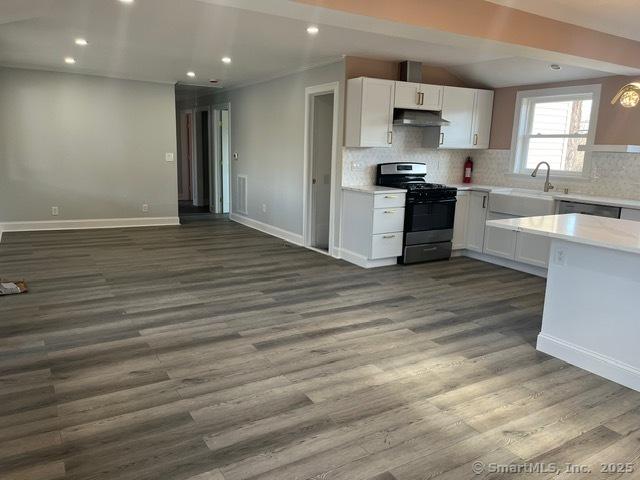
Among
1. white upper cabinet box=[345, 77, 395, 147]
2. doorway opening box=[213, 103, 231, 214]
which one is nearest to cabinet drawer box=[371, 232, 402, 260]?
white upper cabinet box=[345, 77, 395, 147]

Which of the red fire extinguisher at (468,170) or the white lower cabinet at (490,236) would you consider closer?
the white lower cabinet at (490,236)

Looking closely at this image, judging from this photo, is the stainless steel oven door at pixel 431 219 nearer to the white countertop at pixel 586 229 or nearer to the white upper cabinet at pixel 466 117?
the white upper cabinet at pixel 466 117

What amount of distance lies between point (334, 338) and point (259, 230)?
4573 mm

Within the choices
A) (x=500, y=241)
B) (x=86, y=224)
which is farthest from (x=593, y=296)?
(x=86, y=224)

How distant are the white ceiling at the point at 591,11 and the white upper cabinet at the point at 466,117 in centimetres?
202

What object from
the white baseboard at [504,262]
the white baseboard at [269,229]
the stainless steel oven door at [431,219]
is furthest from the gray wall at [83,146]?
the white baseboard at [504,262]

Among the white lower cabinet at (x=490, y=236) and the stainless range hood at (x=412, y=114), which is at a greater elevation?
the stainless range hood at (x=412, y=114)

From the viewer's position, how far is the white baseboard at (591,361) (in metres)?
2.90

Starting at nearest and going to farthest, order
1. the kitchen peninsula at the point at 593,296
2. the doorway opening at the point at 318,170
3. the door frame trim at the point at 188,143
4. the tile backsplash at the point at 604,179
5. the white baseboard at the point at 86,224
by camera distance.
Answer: the kitchen peninsula at the point at 593,296 < the tile backsplash at the point at 604,179 < the doorway opening at the point at 318,170 < the white baseboard at the point at 86,224 < the door frame trim at the point at 188,143

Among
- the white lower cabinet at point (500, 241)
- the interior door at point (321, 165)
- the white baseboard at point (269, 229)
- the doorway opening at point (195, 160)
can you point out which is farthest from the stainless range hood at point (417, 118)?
the doorway opening at point (195, 160)

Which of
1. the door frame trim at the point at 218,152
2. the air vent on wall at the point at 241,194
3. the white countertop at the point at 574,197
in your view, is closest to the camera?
the white countertop at the point at 574,197

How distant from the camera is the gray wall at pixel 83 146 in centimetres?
697

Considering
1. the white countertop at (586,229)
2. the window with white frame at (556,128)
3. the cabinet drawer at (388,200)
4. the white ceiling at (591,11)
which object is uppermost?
the white ceiling at (591,11)

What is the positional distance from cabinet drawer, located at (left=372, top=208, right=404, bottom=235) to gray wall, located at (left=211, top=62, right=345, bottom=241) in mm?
694
